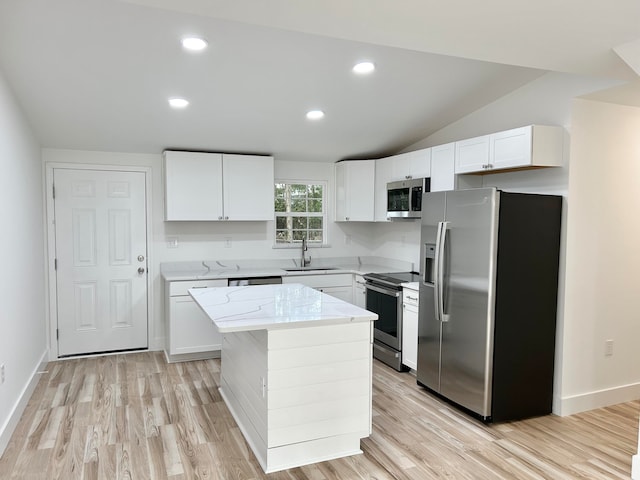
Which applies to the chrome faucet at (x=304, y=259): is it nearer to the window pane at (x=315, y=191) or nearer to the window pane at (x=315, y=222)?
the window pane at (x=315, y=222)

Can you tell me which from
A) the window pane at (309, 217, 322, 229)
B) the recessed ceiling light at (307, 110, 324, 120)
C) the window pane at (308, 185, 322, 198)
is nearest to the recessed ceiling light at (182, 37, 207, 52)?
the recessed ceiling light at (307, 110, 324, 120)

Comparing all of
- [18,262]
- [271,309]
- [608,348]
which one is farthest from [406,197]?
[18,262]

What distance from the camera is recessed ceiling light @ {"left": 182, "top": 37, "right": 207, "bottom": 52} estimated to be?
2.86m

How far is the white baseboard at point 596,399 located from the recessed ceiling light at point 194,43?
3.53m

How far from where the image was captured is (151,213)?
504 cm

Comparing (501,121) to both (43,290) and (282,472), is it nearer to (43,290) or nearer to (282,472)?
(282,472)

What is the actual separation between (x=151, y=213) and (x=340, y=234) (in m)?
2.25

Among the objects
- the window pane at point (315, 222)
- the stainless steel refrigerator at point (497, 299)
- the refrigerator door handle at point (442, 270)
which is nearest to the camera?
the stainless steel refrigerator at point (497, 299)

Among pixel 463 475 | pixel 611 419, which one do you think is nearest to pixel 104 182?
pixel 463 475

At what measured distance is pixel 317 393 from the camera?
109 inches

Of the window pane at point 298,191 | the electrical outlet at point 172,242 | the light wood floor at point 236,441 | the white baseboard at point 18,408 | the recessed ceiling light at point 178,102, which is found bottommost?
the light wood floor at point 236,441

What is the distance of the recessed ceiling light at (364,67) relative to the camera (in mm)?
3340

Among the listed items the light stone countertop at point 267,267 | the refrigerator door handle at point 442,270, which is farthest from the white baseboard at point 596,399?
the light stone countertop at point 267,267

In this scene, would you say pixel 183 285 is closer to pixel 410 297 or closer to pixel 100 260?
pixel 100 260
